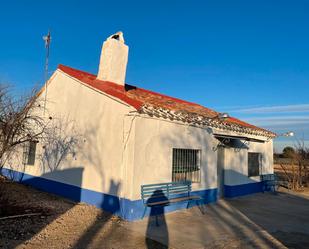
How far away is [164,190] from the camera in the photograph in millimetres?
8586

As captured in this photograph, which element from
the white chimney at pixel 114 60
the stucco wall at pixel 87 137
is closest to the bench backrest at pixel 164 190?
the stucco wall at pixel 87 137

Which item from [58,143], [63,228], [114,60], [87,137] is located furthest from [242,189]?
[63,228]

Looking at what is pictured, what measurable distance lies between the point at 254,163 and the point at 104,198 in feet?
Answer: 29.3

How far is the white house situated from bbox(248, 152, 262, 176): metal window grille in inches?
7.3

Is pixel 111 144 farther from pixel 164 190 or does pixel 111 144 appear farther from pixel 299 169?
pixel 299 169

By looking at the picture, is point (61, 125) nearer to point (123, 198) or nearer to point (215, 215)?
point (123, 198)

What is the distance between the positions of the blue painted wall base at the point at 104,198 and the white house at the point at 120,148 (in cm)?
3

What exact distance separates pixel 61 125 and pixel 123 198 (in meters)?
4.66

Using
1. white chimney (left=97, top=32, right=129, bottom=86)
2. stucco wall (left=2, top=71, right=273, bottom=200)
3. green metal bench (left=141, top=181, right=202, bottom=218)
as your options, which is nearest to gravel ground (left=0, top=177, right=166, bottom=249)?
stucco wall (left=2, top=71, right=273, bottom=200)

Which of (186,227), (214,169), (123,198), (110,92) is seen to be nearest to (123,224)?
(123,198)

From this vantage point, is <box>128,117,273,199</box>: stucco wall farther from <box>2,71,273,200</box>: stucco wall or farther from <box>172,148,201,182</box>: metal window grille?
Result: <box>172,148,201,182</box>: metal window grille

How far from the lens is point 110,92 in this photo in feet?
28.7

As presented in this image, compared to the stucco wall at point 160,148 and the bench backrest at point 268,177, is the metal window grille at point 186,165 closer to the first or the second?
the stucco wall at point 160,148

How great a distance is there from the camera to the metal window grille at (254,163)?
1380 centimetres
